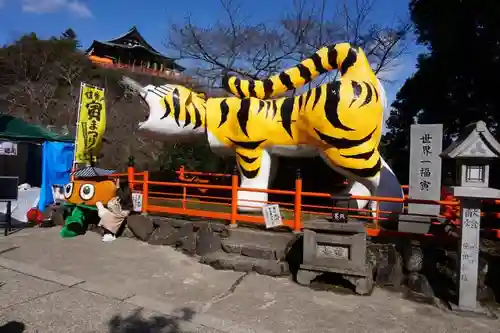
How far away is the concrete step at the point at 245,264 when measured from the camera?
5250mm

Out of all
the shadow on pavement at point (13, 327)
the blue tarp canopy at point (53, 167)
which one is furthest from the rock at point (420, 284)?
the blue tarp canopy at point (53, 167)

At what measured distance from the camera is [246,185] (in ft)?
23.1

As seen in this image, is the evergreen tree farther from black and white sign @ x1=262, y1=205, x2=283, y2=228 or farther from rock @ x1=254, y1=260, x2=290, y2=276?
rock @ x1=254, y1=260, x2=290, y2=276

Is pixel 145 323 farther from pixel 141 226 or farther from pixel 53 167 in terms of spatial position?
pixel 53 167

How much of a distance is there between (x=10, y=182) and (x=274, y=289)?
5972mm

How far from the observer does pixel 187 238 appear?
6484 mm

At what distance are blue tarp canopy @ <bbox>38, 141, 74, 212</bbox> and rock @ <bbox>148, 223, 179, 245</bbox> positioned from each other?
3.87 meters

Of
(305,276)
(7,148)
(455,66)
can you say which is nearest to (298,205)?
(305,276)

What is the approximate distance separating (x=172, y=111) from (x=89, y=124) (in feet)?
7.18

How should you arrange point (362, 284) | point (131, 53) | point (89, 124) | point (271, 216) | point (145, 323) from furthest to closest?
point (131, 53) → point (89, 124) → point (271, 216) → point (362, 284) → point (145, 323)

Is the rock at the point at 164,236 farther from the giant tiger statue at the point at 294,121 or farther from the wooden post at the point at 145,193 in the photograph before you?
the giant tiger statue at the point at 294,121

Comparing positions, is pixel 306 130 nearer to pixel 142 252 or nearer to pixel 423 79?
pixel 142 252

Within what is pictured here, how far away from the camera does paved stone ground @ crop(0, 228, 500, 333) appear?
3.68 metres

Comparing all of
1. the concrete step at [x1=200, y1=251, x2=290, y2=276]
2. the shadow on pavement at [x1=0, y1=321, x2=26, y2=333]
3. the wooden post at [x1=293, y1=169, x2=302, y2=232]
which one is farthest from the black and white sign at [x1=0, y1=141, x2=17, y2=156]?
the wooden post at [x1=293, y1=169, x2=302, y2=232]
